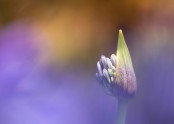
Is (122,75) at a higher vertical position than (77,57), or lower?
lower

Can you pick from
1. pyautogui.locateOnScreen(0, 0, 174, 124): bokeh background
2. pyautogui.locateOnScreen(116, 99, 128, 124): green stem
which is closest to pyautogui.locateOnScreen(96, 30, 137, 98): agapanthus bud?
pyautogui.locateOnScreen(116, 99, 128, 124): green stem

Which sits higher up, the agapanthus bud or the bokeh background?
the bokeh background

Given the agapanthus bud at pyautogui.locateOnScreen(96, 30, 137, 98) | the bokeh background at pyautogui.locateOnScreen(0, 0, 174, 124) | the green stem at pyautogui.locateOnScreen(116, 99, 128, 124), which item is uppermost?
the bokeh background at pyautogui.locateOnScreen(0, 0, 174, 124)

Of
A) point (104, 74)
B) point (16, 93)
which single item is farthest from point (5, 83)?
point (104, 74)

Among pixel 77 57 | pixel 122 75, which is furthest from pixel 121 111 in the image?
pixel 77 57

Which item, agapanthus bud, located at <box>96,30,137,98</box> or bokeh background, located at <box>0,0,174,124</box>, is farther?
bokeh background, located at <box>0,0,174,124</box>

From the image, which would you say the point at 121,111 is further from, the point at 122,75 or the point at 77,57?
the point at 77,57

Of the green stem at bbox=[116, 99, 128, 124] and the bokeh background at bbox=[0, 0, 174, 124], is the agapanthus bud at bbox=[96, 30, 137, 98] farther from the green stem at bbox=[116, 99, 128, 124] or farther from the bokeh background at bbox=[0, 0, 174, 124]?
the bokeh background at bbox=[0, 0, 174, 124]

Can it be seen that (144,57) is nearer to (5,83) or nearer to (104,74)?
(104,74)

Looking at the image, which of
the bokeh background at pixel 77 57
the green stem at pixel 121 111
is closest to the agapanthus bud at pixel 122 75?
the green stem at pixel 121 111
